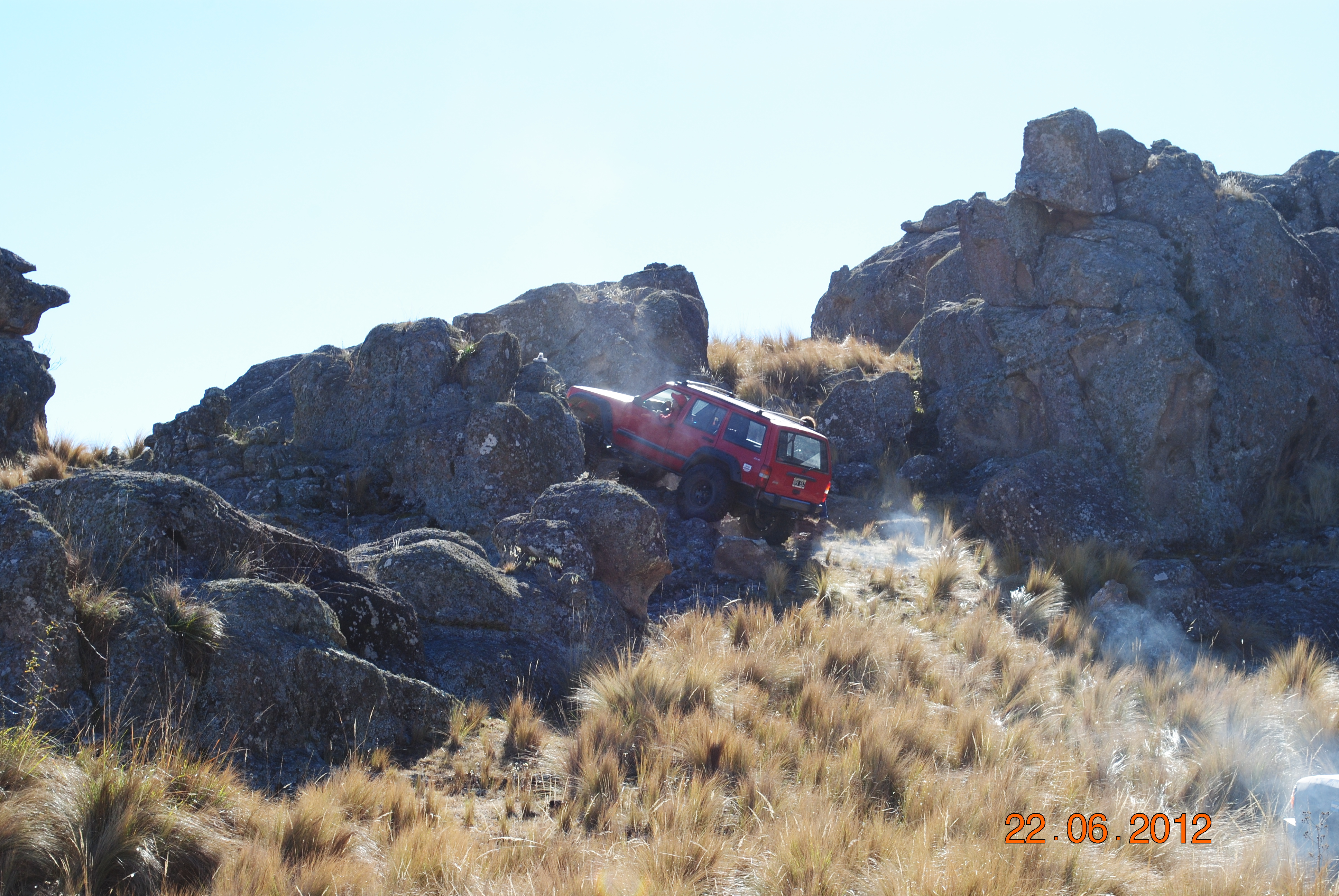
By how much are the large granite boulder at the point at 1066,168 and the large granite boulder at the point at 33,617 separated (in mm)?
17749

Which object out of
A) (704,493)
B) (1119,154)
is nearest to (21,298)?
(704,493)

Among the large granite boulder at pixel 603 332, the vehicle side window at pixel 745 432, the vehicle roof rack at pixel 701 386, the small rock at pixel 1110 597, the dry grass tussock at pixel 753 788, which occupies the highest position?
the large granite boulder at pixel 603 332

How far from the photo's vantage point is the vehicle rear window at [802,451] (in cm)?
1462

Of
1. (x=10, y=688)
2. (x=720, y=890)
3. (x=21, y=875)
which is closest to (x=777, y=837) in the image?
(x=720, y=890)

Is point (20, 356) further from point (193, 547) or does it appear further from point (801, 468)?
point (801, 468)

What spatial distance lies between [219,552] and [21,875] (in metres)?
2.77

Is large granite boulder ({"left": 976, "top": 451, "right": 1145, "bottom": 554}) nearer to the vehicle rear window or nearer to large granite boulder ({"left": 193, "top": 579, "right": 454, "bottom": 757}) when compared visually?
the vehicle rear window

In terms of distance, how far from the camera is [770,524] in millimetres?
15141

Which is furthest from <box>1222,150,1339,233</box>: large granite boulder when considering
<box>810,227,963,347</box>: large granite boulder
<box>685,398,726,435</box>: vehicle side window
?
<box>685,398,726,435</box>: vehicle side window

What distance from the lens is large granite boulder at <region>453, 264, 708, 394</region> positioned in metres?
20.4

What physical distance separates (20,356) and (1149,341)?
62.5 ft

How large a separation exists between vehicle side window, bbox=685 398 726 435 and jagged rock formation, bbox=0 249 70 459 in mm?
10739

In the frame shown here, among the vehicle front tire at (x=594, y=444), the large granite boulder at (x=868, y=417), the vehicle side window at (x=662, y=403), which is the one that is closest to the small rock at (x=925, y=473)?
the large granite boulder at (x=868, y=417)

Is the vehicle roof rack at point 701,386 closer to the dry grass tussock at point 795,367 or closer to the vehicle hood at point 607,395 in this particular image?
the vehicle hood at point 607,395
